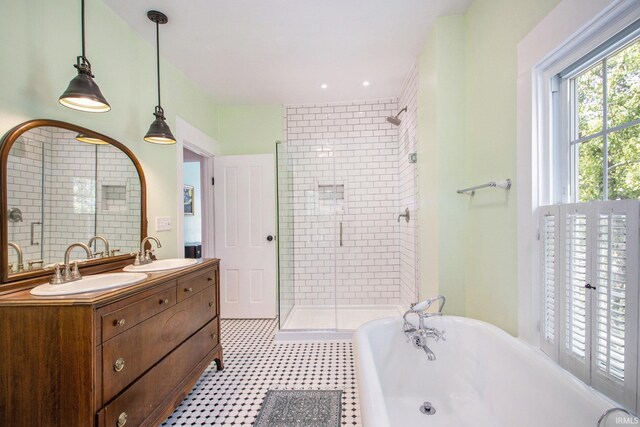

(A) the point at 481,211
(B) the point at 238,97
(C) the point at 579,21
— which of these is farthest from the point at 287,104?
(C) the point at 579,21

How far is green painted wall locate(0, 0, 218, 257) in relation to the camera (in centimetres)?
132

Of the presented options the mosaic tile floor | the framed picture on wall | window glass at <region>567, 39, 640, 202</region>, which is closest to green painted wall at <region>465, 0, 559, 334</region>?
window glass at <region>567, 39, 640, 202</region>

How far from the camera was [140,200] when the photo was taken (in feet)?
6.96

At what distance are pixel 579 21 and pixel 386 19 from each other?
130cm

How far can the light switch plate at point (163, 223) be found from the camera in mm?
2332

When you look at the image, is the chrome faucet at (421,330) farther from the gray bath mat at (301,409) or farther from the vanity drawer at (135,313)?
the vanity drawer at (135,313)

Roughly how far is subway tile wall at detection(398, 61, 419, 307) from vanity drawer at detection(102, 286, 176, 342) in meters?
2.17

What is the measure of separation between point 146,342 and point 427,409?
5.23 ft

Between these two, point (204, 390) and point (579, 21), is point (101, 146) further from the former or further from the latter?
point (579, 21)

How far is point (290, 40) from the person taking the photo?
2277 millimetres

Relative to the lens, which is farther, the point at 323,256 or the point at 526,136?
the point at 323,256

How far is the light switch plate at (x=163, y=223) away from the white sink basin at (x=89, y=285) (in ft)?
2.52

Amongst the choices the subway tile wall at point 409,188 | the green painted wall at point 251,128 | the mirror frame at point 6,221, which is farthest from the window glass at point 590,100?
the green painted wall at point 251,128

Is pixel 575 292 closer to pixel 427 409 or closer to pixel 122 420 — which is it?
pixel 427 409
